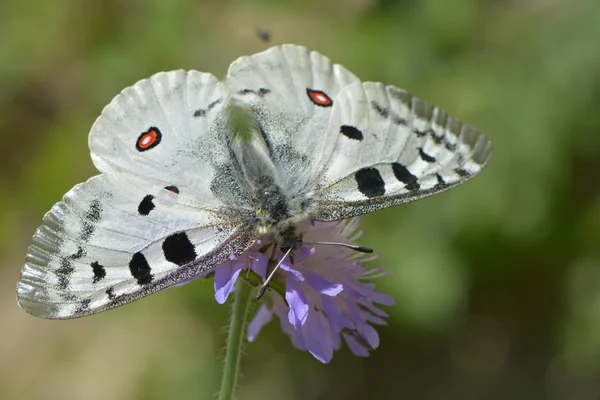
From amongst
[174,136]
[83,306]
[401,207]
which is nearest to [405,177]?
[174,136]

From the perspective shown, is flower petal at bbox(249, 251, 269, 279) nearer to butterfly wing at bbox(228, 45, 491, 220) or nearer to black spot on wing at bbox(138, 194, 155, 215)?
butterfly wing at bbox(228, 45, 491, 220)

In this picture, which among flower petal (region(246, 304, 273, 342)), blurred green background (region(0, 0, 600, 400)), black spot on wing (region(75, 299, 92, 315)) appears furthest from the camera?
blurred green background (region(0, 0, 600, 400))

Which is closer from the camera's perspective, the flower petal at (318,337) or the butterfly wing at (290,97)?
the flower petal at (318,337)

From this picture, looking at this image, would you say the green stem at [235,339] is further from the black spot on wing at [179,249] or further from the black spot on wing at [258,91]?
the black spot on wing at [258,91]

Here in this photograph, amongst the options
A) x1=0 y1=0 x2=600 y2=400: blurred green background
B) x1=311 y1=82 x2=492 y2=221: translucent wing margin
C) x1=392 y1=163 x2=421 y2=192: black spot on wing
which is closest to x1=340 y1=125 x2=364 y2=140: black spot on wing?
x1=311 y1=82 x2=492 y2=221: translucent wing margin

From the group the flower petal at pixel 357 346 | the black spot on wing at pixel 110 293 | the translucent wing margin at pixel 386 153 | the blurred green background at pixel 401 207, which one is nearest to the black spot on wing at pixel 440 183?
the translucent wing margin at pixel 386 153

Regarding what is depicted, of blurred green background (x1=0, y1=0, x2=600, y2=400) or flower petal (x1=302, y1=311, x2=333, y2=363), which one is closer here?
flower petal (x1=302, y1=311, x2=333, y2=363)

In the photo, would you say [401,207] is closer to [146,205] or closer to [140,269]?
[146,205]

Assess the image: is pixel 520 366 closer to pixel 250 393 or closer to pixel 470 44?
pixel 250 393
